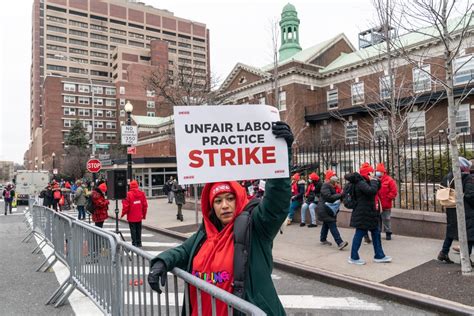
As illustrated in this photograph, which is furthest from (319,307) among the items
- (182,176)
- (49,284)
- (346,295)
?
(49,284)

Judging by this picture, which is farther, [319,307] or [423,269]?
[423,269]

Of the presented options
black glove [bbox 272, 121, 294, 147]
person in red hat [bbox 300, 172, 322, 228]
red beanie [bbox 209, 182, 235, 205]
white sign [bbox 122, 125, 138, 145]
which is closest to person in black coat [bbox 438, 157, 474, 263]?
person in red hat [bbox 300, 172, 322, 228]

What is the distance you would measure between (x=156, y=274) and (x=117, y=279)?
1.48 metres

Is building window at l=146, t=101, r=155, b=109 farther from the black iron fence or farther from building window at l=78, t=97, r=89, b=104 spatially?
the black iron fence

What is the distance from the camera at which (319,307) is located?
4973 mm

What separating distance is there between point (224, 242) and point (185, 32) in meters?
113

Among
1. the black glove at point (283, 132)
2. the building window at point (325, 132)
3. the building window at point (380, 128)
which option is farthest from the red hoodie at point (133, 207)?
the building window at point (325, 132)

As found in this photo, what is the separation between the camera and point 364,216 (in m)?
6.57

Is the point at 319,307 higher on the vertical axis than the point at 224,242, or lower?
lower

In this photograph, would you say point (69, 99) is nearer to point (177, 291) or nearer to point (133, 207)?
point (133, 207)

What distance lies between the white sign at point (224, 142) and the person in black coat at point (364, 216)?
471cm

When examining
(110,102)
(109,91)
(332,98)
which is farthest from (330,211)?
(109,91)

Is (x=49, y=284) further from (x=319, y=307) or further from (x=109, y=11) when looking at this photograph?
(x=109, y=11)

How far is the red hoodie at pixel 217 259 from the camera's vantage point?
2.23m
